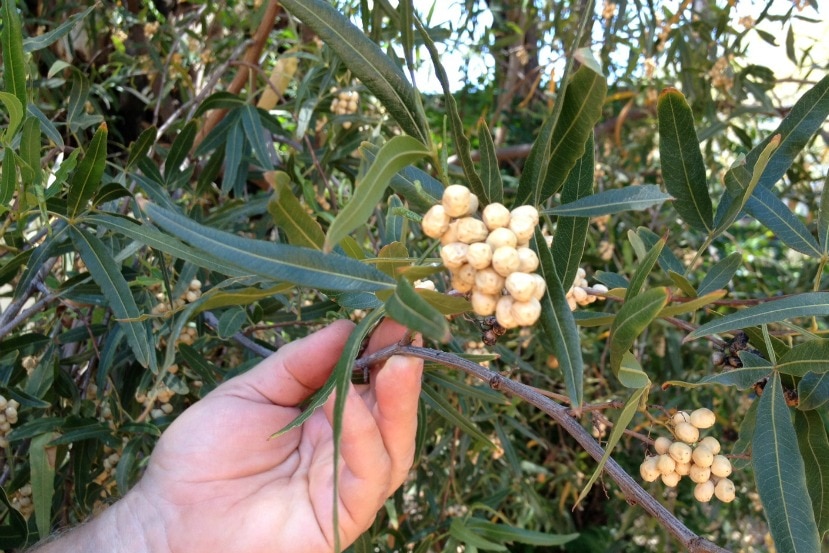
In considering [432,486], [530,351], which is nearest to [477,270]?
[432,486]

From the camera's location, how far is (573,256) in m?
0.75

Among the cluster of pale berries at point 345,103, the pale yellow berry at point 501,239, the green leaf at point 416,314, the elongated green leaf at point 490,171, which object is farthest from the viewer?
the cluster of pale berries at point 345,103

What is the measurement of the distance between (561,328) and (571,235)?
0.16 metres

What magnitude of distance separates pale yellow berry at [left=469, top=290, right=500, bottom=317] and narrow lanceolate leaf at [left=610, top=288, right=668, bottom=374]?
0.14 m


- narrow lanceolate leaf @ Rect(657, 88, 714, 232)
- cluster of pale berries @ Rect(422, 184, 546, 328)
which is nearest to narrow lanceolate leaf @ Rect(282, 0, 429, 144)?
cluster of pale berries @ Rect(422, 184, 546, 328)

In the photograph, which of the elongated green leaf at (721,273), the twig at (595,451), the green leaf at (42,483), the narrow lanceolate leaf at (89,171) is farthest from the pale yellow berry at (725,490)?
the green leaf at (42,483)

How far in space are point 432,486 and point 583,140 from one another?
1.96m

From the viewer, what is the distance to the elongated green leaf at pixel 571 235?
2.46ft

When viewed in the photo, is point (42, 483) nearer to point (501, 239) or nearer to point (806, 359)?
point (501, 239)

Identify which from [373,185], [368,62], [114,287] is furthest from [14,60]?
[373,185]

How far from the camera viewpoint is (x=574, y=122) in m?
0.69

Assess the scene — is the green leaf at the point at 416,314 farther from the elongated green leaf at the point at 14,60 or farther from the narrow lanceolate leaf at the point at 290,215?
the elongated green leaf at the point at 14,60

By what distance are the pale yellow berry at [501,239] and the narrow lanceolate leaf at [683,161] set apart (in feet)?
1.09

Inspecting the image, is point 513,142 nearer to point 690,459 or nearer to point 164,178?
point 164,178
